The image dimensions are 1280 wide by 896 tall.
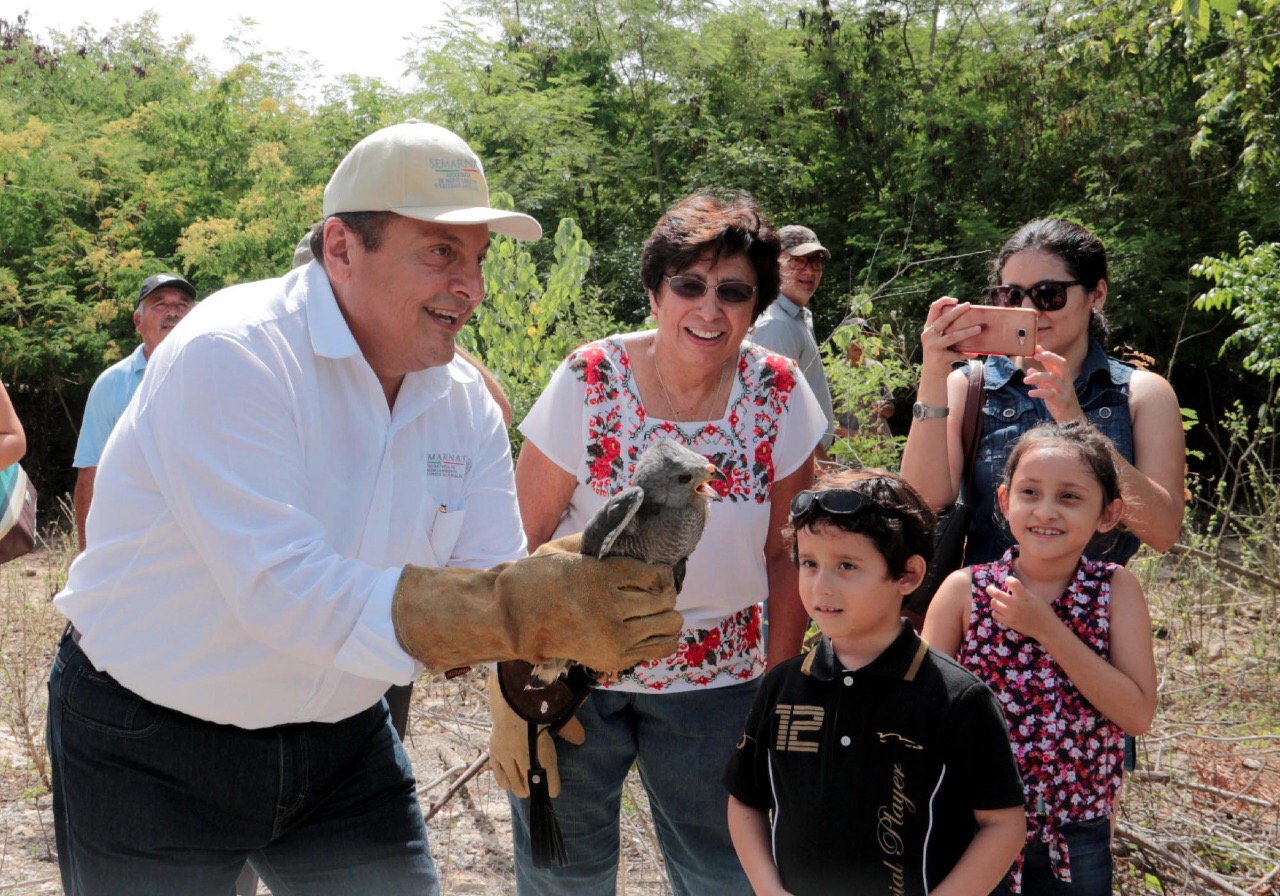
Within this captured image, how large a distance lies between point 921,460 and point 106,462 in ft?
7.03

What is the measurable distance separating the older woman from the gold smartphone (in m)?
0.55

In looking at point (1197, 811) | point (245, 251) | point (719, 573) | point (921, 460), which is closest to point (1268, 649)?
point (1197, 811)

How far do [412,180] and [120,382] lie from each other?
3.97 meters

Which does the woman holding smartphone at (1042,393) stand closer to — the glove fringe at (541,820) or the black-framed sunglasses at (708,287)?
the black-framed sunglasses at (708,287)

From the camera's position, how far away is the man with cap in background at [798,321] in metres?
5.68

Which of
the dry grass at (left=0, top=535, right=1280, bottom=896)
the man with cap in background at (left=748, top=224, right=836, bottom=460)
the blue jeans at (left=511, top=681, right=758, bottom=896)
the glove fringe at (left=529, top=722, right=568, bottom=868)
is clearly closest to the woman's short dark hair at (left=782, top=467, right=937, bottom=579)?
the blue jeans at (left=511, top=681, right=758, bottom=896)

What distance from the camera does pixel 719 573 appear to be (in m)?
3.15

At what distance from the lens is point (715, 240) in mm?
3178

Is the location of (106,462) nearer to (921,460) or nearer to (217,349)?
(217,349)

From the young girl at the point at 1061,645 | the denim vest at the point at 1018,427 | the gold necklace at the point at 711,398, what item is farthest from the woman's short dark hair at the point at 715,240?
the young girl at the point at 1061,645

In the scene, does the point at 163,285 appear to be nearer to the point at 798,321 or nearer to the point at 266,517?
the point at 798,321

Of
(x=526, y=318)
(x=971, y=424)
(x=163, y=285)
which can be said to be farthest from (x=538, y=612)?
(x=163, y=285)

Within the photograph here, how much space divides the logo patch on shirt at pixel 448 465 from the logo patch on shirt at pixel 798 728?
3.09ft

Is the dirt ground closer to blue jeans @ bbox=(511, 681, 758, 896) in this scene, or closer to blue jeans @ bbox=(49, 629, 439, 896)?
blue jeans @ bbox=(511, 681, 758, 896)
